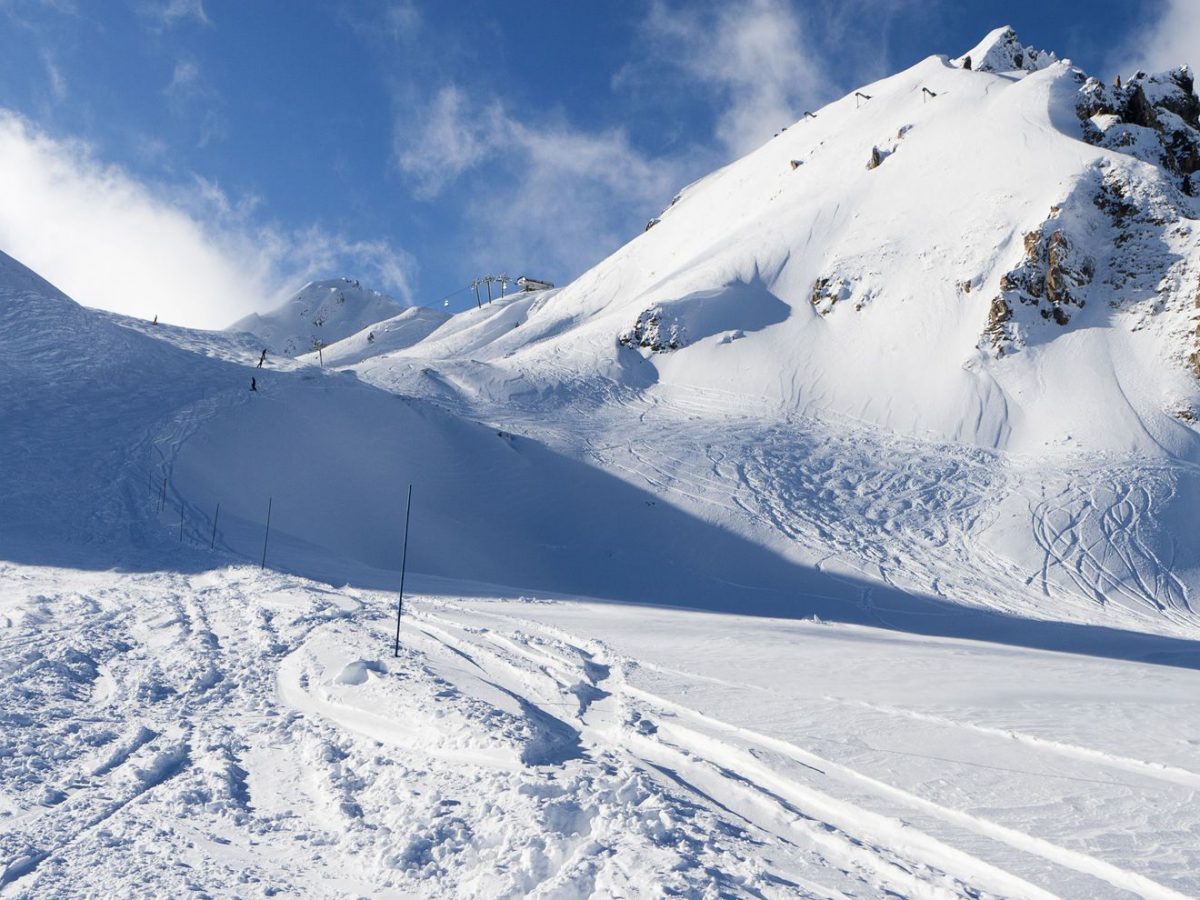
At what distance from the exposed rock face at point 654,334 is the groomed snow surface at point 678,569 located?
21 cm

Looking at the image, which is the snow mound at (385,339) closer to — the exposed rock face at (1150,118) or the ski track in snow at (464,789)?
the exposed rock face at (1150,118)

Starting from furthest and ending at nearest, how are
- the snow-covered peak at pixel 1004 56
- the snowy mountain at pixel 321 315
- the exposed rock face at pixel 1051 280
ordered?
1. the snowy mountain at pixel 321 315
2. the snow-covered peak at pixel 1004 56
3. the exposed rock face at pixel 1051 280

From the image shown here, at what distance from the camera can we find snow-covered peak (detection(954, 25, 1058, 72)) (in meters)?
72.6

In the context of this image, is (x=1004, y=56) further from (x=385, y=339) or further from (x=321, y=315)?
(x=321, y=315)

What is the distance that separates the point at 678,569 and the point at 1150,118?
2000 inches

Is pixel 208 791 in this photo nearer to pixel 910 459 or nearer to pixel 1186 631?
pixel 1186 631

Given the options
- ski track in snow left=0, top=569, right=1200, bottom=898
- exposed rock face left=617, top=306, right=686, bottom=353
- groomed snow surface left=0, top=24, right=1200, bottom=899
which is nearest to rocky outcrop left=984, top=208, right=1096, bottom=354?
groomed snow surface left=0, top=24, right=1200, bottom=899

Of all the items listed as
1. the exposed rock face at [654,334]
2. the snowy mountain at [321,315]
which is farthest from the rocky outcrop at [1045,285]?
the snowy mountain at [321,315]

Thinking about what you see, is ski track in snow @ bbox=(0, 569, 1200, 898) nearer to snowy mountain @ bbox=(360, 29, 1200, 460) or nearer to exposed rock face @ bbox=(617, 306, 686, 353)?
snowy mountain @ bbox=(360, 29, 1200, 460)

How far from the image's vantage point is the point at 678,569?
25.8m

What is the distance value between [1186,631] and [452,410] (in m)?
28.6

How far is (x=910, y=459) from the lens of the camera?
3472 cm

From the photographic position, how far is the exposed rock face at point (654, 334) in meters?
46.3

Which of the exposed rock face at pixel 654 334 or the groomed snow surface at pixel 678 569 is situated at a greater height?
the exposed rock face at pixel 654 334
